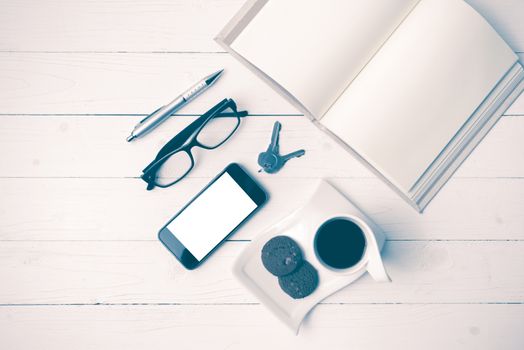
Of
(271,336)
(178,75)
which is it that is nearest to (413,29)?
(178,75)

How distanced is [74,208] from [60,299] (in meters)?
0.14

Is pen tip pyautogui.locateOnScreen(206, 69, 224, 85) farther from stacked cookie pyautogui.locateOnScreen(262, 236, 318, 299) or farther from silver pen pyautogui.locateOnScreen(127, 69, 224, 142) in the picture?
stacked cookie pyautogui.locateOnScreen(262, 236, 318, 299)

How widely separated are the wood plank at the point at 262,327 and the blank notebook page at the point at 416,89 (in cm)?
22

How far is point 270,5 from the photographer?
1.93 ft

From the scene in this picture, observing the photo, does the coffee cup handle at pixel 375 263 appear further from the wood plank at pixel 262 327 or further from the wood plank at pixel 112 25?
the wood plank at pixel 112 25

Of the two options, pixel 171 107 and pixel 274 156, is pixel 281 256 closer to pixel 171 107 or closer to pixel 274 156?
pixel 274 156

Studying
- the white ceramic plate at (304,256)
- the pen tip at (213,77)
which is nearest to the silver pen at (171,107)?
the pen tip at (213,77)

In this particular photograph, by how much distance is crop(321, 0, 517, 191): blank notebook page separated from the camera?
58cm

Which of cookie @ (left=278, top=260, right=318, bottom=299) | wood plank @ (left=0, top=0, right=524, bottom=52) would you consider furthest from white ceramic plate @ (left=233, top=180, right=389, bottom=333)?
wood plank @ (left=0, top=0, right=524, bottom=52)

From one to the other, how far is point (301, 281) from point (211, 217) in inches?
6.4

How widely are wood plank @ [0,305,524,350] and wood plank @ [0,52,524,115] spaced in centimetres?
31

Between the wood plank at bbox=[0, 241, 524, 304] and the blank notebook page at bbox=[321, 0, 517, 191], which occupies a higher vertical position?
the blank notebook page at bbox=[321, 0, 517, 191]

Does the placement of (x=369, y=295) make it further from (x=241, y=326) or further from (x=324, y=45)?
(x=324, y=45)

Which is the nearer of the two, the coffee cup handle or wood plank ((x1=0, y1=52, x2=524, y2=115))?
the coffee cup handle
